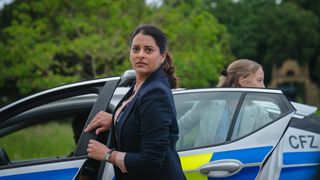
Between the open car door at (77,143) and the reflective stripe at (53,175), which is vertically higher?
the open car door at (77,143)

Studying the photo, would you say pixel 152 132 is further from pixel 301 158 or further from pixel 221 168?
pixel 301 158

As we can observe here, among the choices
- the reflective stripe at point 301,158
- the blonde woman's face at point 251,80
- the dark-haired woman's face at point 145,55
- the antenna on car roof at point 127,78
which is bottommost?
the reflective stripe at point 301,158

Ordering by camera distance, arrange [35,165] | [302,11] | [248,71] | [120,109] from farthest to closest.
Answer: [302,11], [248,71], [35,165], [120,109]

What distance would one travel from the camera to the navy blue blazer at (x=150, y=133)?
1.92 meters

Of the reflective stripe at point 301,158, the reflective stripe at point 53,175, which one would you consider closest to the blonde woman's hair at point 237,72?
the reflective stripe at point 301,158

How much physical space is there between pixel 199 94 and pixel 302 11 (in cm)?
4610

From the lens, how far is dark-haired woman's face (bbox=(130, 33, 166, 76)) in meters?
2.04

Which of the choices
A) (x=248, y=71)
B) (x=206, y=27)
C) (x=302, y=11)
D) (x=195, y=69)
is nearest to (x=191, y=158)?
(x=248, y=71)

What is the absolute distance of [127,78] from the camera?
2.76m

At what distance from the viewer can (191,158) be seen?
2828 millimetres

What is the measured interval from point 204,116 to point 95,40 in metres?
10.0

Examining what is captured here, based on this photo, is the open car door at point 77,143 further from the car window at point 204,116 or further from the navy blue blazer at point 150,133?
the navy blue blazer at point 150,133

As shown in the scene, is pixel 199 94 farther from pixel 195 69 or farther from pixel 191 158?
pixel 195 69

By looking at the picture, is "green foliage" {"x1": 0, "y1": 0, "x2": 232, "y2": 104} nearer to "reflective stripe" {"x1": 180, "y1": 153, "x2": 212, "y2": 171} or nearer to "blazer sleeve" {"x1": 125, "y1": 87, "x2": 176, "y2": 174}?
"reflective stripe" {"x1": 180, "y1": 153, "x2": 212, "y2": 171}
